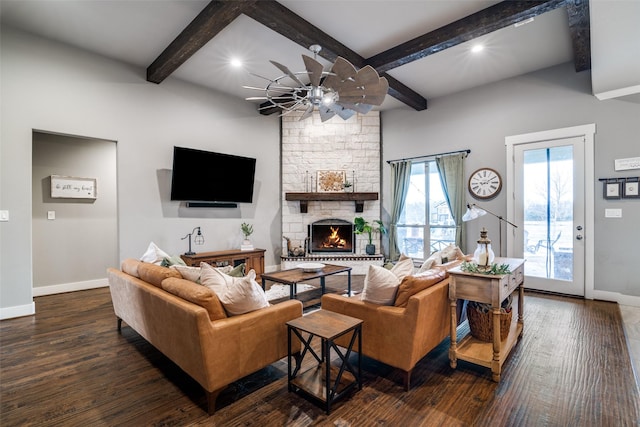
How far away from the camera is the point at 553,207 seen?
443 cm

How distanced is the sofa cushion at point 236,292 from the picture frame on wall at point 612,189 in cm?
458

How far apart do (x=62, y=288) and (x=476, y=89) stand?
7219 millimetres

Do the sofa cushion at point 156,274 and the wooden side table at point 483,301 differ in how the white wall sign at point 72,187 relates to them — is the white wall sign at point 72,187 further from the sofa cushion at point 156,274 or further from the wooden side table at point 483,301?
the wooden side table at point 483,301

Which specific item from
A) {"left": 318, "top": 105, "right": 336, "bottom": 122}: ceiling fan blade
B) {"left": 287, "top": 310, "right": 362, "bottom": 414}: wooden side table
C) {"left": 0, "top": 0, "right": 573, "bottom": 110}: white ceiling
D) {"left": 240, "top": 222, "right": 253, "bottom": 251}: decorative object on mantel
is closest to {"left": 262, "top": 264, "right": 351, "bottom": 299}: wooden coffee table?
{"left": 287, "top": 310, "right": 362, "bottom": 414}: wooden side table

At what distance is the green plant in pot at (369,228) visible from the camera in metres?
5.90

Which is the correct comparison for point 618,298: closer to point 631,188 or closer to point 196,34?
point 631,188

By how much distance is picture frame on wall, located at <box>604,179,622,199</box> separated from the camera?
396 cm

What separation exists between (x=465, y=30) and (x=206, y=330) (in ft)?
12.4

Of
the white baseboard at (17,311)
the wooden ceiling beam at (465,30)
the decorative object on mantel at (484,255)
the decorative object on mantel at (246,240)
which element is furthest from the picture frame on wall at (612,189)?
the white baseboard at (17,311)

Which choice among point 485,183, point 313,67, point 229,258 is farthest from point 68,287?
point 485,183

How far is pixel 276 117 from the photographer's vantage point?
617 centimetres

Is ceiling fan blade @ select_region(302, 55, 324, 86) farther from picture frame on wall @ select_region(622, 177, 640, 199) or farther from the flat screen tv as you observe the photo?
picture frame on wall @ select_region(622, 177, 640, 199)

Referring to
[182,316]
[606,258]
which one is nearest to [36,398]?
[182,316]

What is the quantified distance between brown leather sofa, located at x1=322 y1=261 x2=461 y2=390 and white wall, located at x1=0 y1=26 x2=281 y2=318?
3482mm
